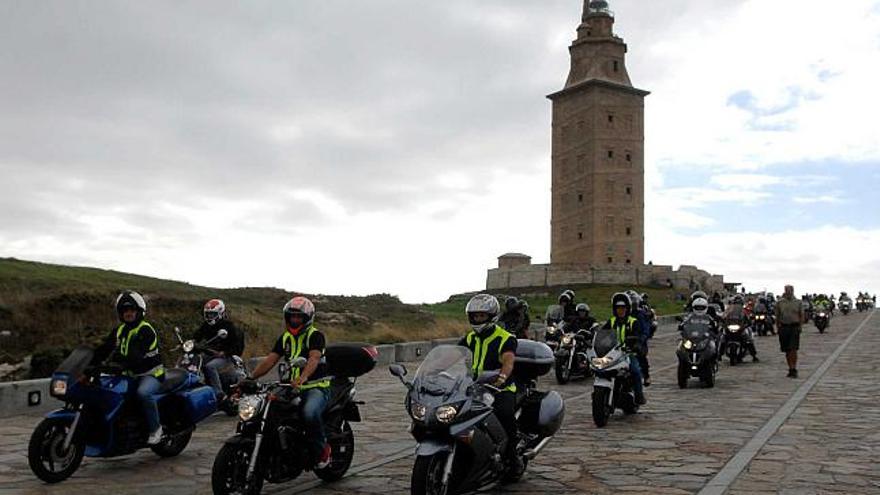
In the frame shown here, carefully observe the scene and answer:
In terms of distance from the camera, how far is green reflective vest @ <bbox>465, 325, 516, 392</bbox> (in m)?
8.07

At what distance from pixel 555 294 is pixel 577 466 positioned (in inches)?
2561

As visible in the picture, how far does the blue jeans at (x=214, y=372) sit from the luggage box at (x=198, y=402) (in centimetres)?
246

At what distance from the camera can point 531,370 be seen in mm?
8625

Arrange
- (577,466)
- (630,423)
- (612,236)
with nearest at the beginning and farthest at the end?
(577,466)
(630,423)
(612,236)

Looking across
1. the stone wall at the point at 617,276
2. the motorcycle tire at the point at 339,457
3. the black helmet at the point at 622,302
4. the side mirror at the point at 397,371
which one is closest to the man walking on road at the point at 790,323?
the black helmet at the point at 622,302

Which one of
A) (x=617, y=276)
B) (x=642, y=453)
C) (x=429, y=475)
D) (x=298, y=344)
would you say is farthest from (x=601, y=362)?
(x=617, y=276)

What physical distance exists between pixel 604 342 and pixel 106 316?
619 inches

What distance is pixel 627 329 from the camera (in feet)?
44.1

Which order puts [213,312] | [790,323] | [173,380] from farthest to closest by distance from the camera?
[790,323] < [213,312] < [173,380]

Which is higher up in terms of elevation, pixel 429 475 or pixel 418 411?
pixel 418 411

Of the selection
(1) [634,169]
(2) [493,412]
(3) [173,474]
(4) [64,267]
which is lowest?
(3) [173,474]

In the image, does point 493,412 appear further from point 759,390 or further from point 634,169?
point 634,169

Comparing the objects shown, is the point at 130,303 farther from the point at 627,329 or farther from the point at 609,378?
the point at 627,329

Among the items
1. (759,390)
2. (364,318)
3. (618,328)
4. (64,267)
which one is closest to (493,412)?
(618,328)
